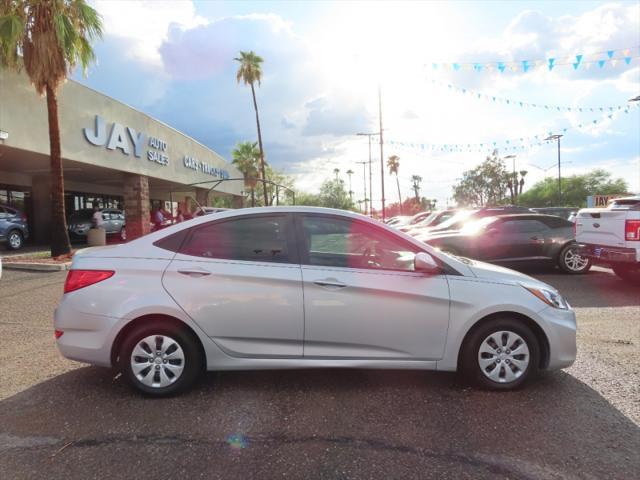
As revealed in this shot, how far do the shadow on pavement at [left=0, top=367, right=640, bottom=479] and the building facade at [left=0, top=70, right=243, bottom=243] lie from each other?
10.7 meters

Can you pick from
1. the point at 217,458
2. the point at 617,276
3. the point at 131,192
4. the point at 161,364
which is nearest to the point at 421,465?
the point at 217,458

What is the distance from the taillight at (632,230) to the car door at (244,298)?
6.36 m

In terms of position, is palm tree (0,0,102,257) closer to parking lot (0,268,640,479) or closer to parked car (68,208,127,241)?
parked car (68,208,127,241)

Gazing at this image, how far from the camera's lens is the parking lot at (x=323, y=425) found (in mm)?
2545

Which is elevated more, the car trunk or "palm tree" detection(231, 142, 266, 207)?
"palm tree" detection(231, 142, 266, 207)

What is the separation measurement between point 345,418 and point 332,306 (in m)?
0.80

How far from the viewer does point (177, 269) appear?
3457 millimetres

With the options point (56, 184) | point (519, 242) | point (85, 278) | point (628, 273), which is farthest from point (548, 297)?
point (56, 184)

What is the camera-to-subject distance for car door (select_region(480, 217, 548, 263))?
904 cm

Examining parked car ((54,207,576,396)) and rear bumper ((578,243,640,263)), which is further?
rear bumper ((578,243,640,263))

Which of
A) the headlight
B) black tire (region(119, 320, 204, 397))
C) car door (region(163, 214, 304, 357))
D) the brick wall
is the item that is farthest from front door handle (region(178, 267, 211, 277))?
the brick wall

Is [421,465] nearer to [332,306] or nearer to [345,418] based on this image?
[345,418]

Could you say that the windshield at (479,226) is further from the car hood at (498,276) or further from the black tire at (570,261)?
the car hood at (498,276)

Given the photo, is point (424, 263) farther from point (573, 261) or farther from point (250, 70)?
point (250, 70)
